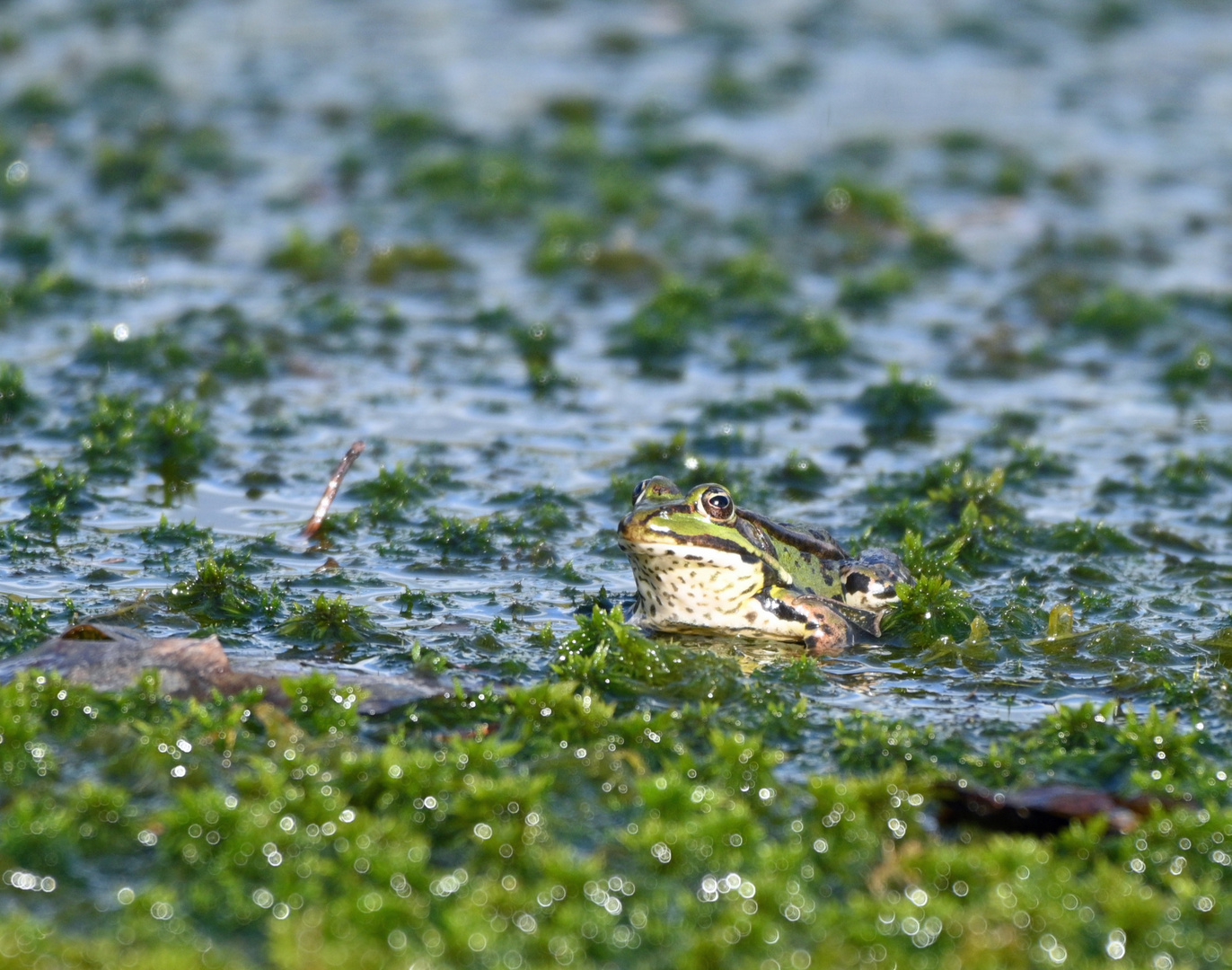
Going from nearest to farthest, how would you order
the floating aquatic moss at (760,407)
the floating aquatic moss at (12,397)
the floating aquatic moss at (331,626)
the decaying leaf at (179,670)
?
the decaying leaf at (179,670)
the floating aquatic moss at (331,626)
the floating aquatic moss at (12,397)
the floating aquatic moss at (760,407)

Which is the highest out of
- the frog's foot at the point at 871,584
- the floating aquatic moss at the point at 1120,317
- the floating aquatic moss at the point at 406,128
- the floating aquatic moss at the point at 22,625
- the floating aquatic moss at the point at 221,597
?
the floating aquatic moss at the point at 406,128

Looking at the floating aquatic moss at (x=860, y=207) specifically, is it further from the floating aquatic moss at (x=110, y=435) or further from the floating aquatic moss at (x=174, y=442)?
the floating aquatic moss at (x=110, y=435)

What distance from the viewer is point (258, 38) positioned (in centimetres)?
1980

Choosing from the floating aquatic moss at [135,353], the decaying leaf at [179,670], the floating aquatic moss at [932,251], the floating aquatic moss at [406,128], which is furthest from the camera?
the floating aquatic moss at [406,128]

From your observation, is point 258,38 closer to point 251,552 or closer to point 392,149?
point 392,149

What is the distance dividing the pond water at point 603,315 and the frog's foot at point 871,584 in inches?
14.6

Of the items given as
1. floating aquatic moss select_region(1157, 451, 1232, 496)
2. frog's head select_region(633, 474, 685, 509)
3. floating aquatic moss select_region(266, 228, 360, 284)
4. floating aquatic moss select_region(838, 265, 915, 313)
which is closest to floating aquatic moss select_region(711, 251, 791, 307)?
floating aquatic moss select_region(838, 265, 915, 313)

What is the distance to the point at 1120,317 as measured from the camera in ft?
41.5

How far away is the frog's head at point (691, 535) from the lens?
6996 millimetres

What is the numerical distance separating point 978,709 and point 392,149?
1142 cm

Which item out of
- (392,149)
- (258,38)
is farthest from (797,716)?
(258,38)

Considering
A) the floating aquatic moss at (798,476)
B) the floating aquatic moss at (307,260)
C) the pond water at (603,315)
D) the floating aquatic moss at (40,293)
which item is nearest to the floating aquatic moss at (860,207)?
the pond water at (603,315)

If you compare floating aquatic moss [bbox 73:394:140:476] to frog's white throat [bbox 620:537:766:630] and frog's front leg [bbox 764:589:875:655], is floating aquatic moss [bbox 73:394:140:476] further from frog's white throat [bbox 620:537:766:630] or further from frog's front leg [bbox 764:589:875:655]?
frog's front leg [bbox 764:589:875:655]

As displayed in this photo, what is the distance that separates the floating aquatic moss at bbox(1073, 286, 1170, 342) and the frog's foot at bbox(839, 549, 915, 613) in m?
5.91
